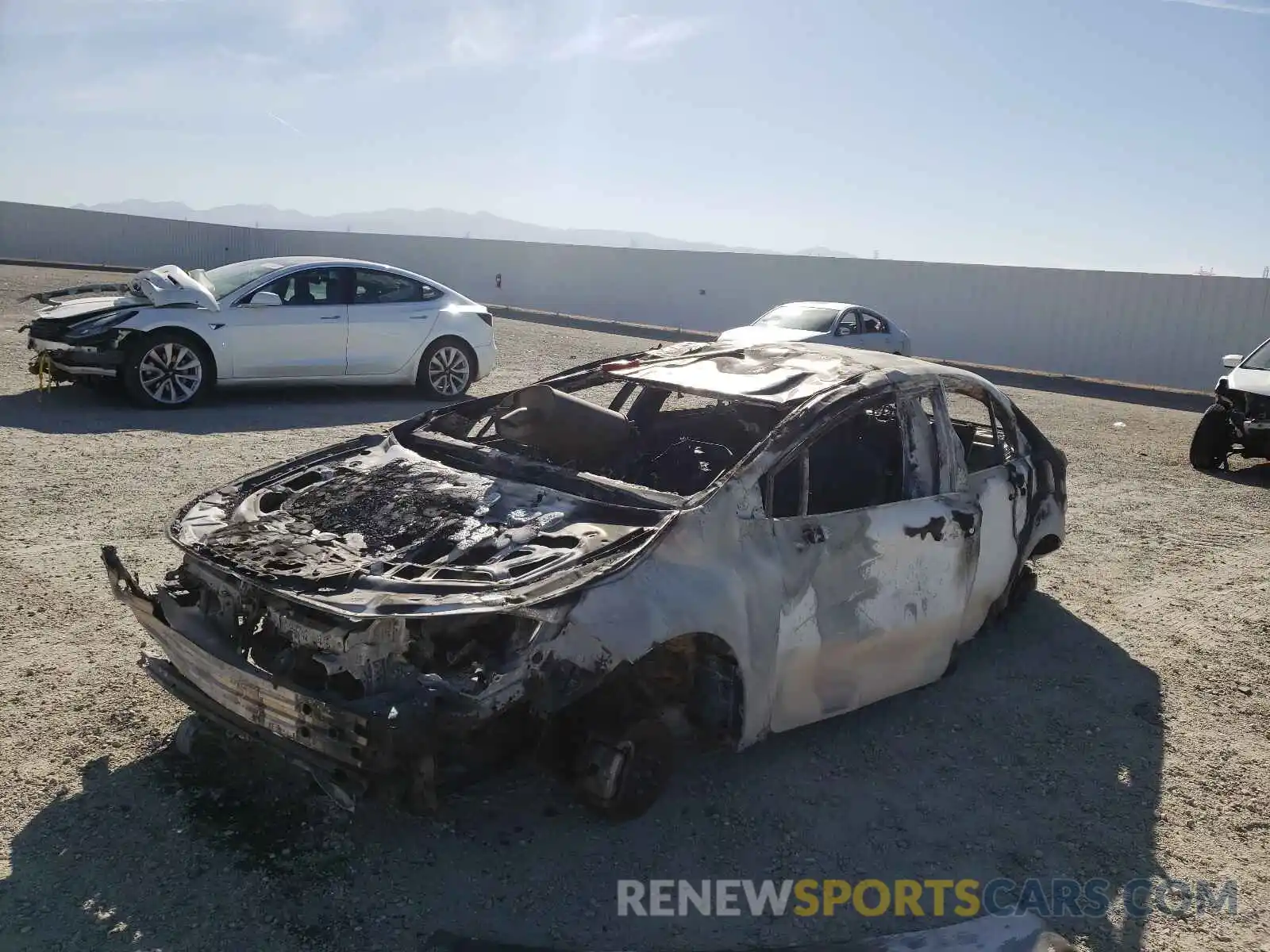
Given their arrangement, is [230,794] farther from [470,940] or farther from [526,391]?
[526,391]

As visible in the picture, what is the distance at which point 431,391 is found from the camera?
1223 centimetres

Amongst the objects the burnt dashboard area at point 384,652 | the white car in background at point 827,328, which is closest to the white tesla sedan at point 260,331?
the white car in background at point 827,328

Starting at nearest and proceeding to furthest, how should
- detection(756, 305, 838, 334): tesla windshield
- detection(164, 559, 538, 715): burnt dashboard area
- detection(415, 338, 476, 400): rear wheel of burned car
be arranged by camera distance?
detection(164, 559, 538, 715): burnt dashboard area → detection(415, 338, 476, 400): rear wheel of burned car → detection(756, 305, 838, 334): tesla windshield

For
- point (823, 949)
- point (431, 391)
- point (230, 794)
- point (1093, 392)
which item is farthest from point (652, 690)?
point (1093, 392)

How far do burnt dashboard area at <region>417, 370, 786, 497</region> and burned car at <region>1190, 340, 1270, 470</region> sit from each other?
703cm

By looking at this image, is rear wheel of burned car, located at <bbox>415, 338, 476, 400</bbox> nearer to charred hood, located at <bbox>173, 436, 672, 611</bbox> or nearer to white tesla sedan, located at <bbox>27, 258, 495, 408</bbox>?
white tesla sedan, located at <bbox>27, 258, 495, 408</bbox>

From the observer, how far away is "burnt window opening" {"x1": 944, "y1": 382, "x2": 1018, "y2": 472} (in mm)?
5582

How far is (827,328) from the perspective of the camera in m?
15.3

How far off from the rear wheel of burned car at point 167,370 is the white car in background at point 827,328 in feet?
23.4

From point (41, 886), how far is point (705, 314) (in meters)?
22.8

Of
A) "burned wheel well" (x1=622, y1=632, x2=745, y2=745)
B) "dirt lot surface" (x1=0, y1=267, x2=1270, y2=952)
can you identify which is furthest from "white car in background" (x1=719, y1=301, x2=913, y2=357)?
"burned wheel well" (x1=622, y1=632, x2=745, y2=745)

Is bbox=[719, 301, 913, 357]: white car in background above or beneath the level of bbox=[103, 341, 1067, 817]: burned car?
above

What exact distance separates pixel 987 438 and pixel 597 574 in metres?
3.40

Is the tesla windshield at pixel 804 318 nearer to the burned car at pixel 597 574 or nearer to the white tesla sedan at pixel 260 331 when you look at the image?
the white tesla sedan at pixel 260 331
